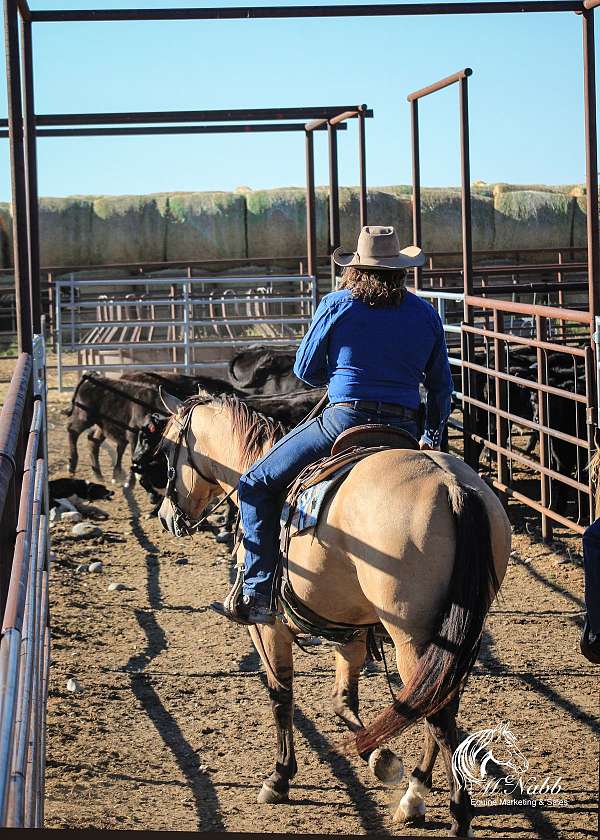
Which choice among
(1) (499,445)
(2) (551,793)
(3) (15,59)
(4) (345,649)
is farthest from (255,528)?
(1) (499,445)

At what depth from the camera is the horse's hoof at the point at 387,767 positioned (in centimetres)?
381

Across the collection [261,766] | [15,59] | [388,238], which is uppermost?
[15,59]

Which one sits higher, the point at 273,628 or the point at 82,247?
the point at 82,247

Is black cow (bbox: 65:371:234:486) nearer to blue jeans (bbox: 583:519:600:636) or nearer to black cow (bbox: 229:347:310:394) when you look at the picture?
black cow (bbox: 229:347:310:394)

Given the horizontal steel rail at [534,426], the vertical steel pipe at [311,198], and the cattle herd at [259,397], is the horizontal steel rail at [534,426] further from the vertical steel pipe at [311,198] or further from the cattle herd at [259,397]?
the vertical steel pipe at [311,198]

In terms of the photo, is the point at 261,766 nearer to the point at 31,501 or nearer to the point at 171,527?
the point at 171,527

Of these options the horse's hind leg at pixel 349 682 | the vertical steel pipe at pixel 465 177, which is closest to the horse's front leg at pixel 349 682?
the horse's hind leg at pixel 349 682

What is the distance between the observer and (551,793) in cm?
382

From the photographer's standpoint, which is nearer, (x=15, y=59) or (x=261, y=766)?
(x=261, y=766)

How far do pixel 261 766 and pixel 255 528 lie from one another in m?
0.98

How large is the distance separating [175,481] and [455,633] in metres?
2.14

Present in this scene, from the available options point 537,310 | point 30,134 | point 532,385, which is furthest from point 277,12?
point 532,385

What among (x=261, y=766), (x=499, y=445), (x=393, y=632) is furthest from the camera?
(x=499, y=445)

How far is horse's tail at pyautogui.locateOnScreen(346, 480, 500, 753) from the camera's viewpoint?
304 centimetres
